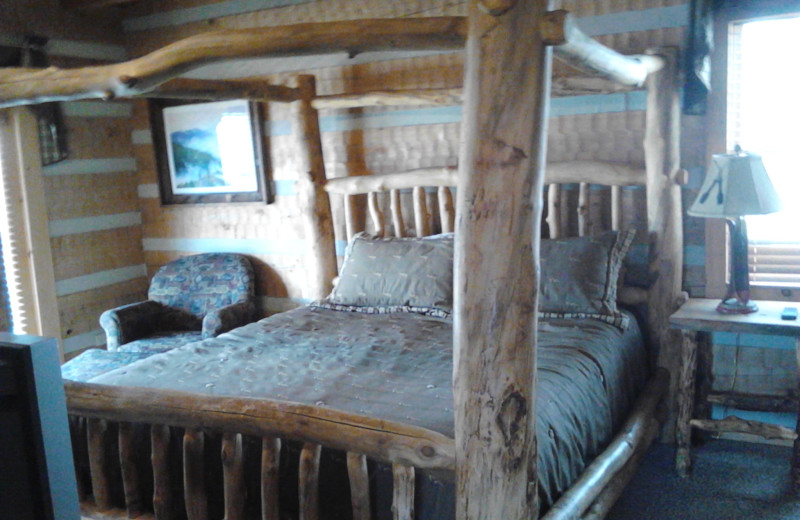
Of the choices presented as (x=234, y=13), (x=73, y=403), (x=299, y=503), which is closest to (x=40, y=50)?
(x=234, y=13)

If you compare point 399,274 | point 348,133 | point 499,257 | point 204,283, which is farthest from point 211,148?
point 499,257

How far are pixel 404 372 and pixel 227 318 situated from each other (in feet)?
5.73

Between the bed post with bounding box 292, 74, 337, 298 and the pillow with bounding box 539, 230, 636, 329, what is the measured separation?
4.36ft

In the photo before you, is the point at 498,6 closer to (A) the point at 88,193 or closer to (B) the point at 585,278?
(B) the point at 585,278

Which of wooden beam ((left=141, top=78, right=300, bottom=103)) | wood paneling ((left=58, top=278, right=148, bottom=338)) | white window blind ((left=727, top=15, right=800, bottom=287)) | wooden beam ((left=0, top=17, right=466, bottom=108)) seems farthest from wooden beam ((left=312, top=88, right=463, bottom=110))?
wood paneling ((left=58, top=278, right=148, bottom=338))

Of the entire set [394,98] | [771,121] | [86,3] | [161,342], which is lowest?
[161,342]

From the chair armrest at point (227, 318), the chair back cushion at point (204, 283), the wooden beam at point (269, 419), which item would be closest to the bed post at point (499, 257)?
the wooden beam at point (269, 419)

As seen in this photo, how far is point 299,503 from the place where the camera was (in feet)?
6.84

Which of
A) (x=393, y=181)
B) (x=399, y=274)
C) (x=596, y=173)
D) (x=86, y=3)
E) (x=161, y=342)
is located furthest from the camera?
(x=86, y=3)

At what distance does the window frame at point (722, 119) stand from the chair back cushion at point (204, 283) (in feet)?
8.34

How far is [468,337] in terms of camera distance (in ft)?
6.02

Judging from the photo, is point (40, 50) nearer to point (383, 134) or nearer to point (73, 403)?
point (383, 134)

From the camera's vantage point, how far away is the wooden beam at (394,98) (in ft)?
11.1

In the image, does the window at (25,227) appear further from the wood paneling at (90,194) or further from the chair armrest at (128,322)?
the chair armrest at (128,322)
